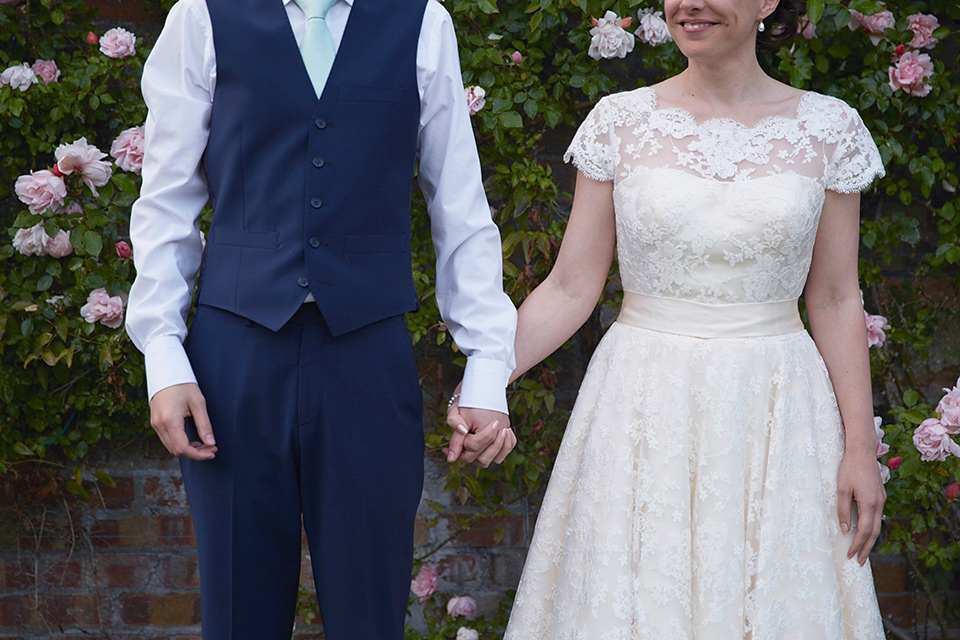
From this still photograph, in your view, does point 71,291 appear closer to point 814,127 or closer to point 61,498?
point 61,498

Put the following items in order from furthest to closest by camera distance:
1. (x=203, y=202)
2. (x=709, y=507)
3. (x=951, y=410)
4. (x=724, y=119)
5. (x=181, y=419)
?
(x=951, y=410) < (x=724, y=119) < (x=709, y=507) < (x=203, y=202) < (x=181, y=419)

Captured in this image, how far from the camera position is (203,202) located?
136 centimetres

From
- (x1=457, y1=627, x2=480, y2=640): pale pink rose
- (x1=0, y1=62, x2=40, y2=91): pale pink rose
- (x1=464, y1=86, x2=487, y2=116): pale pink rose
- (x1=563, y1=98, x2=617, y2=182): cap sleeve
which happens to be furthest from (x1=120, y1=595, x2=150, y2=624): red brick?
(x1=563, y1=98, x2=617, y2=182): cap sleeve

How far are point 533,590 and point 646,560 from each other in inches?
10.2

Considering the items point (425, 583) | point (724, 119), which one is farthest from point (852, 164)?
point (425, 583)

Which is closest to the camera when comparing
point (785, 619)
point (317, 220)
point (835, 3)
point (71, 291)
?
point (317, 220)

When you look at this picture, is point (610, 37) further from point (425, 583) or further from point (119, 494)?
point (119, 494)

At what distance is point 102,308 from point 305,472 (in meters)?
1.02

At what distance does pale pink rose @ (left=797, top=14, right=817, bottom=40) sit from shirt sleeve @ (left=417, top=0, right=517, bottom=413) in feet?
3.66

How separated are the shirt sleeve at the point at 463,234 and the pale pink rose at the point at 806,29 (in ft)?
3.66

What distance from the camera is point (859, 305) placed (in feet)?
5.47

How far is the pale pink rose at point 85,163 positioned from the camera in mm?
2020

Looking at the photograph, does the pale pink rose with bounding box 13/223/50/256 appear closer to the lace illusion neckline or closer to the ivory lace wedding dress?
the ivory lace wedding dress

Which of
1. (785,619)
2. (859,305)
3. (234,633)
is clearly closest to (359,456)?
(234,633)
